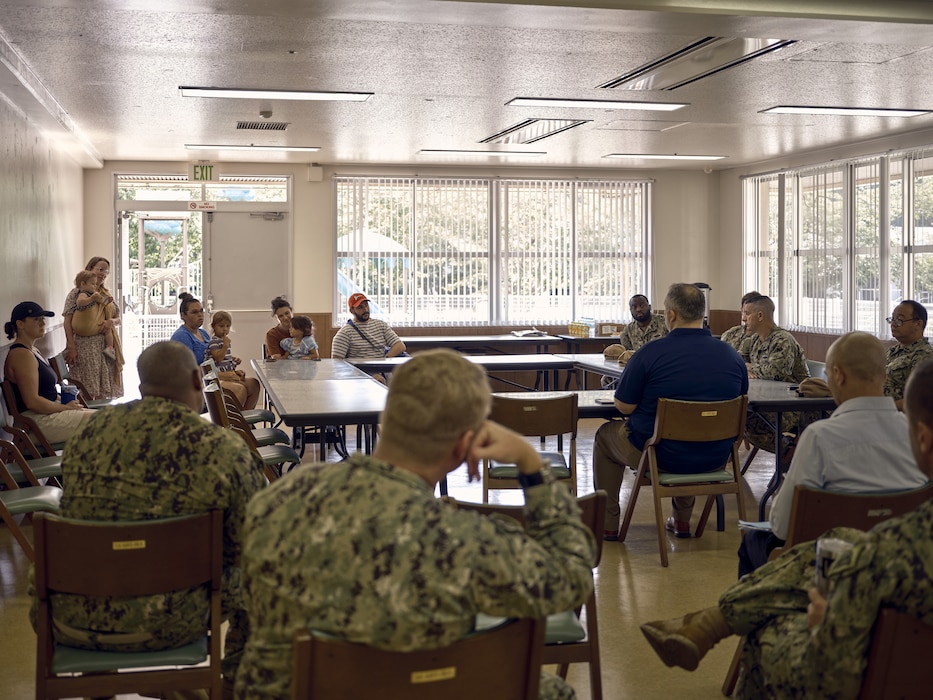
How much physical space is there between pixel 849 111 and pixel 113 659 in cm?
755

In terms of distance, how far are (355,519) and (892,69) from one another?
6.06 meters

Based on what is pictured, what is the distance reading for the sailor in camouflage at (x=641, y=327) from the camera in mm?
9008

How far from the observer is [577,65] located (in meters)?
6.39

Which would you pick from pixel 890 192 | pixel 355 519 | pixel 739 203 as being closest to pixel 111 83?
pixel 355 519

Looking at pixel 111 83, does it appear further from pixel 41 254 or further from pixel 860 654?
pixel 860 654

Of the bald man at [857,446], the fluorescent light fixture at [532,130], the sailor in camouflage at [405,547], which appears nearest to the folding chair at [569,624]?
the sailor in camouflage at [405,547]

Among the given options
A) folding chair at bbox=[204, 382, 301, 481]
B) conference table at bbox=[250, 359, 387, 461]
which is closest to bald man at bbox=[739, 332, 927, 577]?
conference table at bbox=[250, 359, 387, 461]

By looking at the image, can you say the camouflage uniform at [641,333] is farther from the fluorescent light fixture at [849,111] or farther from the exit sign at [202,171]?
the exit sign at [202,171]

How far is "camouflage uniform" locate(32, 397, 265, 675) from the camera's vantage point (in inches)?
102

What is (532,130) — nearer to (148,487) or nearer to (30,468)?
(30,468)

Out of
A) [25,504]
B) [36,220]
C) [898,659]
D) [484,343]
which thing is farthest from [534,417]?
[484,343]

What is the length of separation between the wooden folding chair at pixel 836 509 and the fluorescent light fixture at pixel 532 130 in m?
6.26

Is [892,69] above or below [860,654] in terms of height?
above

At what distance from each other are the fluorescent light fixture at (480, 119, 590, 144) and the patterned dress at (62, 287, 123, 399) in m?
3.94
